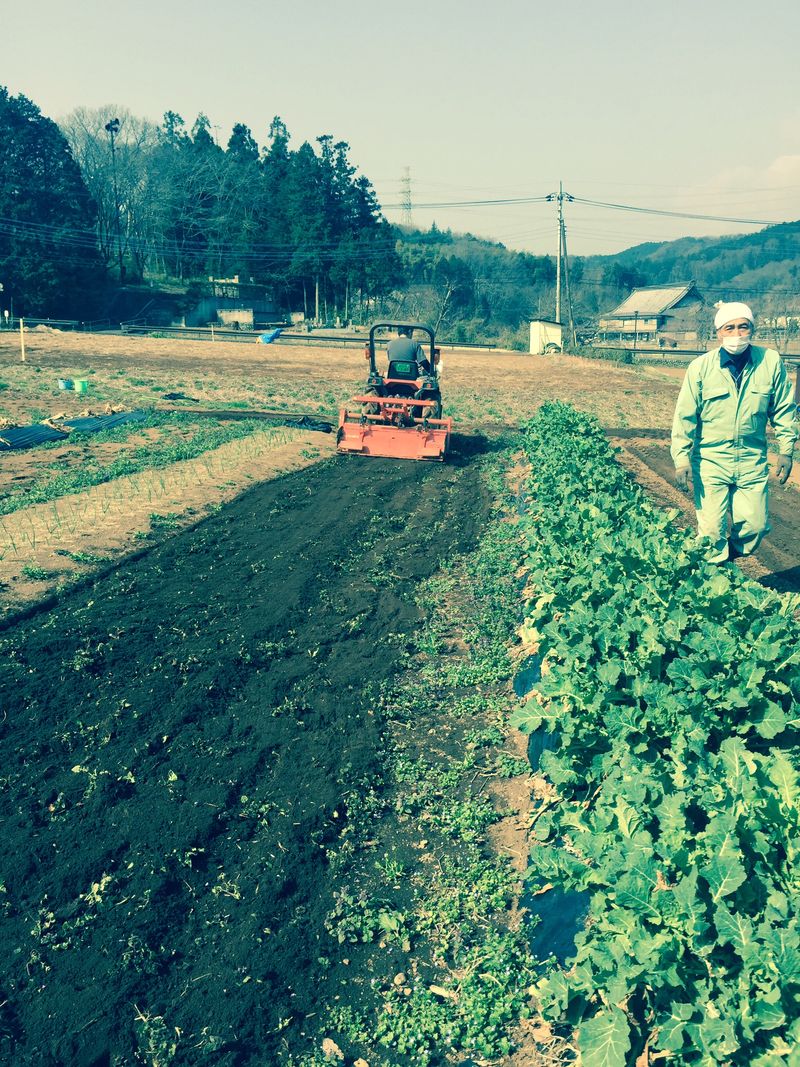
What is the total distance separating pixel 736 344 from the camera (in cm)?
582

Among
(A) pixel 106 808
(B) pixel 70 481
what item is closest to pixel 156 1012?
(A) pixel 106 808

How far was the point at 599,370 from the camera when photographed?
36656mm

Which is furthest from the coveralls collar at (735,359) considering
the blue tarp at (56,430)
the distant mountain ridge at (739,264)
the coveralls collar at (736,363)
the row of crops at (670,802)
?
the distant mountain ridge at (739,264)

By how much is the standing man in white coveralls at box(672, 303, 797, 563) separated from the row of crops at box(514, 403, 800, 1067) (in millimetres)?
573

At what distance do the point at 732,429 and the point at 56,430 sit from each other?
43.6 ft

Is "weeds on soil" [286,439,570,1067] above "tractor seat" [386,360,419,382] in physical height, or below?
below

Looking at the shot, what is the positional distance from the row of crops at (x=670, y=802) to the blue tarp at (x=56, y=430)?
11533 millimetres

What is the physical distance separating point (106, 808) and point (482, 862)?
1.91 m

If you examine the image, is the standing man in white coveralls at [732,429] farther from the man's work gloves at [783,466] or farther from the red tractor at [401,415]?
the red tractor at [401,415]

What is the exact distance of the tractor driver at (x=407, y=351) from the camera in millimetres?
15664

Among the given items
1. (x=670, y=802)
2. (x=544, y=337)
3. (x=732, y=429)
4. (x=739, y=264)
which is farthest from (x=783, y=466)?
(x=739, y=264)

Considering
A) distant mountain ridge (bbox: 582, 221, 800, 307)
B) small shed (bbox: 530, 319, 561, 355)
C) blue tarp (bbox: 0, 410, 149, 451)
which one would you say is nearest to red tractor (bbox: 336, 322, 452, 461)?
blue tarp (bbox: 0, 410, 149, 451)

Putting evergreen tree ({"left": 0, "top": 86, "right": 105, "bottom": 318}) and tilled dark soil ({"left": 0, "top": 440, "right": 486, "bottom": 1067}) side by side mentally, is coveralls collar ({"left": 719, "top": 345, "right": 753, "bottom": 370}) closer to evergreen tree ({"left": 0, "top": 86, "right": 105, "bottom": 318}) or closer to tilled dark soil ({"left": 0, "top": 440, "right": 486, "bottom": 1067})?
tilled dark soil ({"left": 0, "top": 440, "right": 486, "bottom": 1067})

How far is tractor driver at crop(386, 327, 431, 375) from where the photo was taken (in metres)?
15.7
